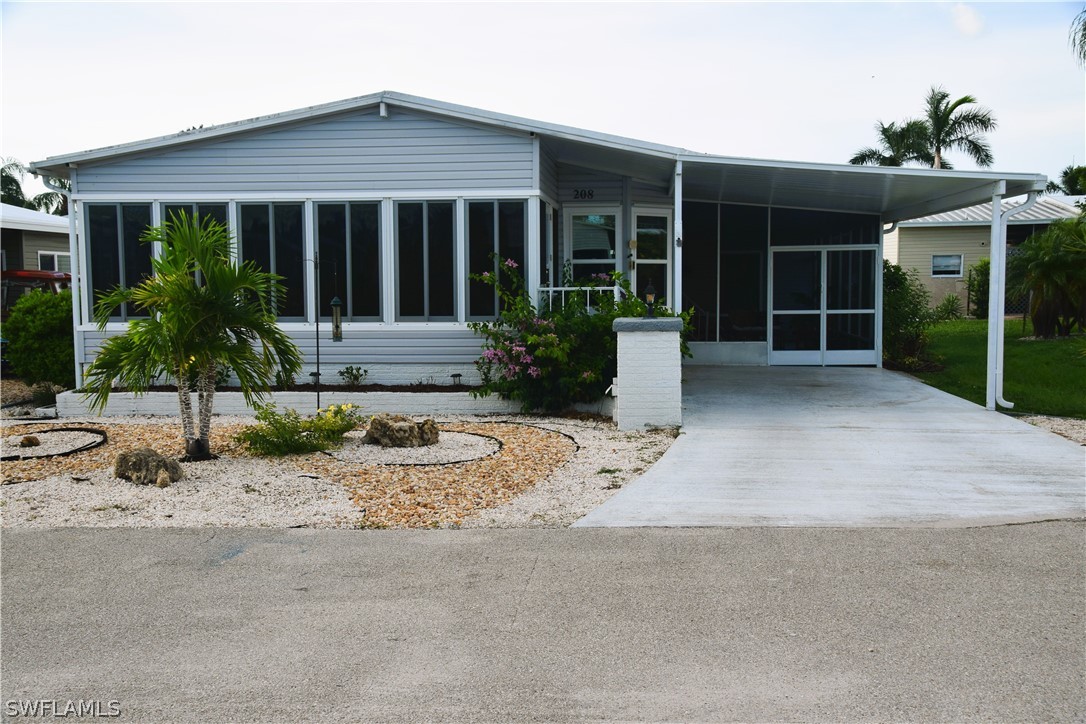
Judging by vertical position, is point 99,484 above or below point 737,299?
below

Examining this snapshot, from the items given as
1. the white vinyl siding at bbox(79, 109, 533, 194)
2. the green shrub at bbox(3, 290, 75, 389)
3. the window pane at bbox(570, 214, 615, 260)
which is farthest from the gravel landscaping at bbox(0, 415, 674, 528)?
the window pane at bbox(570, 214, 615, 260)

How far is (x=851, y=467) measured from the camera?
27.2ft

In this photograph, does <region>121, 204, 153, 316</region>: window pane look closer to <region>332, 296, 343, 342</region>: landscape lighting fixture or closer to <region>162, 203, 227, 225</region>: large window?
<region>162, 203, 227, 225</region>: large window

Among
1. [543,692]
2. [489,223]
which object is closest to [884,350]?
[489,223]

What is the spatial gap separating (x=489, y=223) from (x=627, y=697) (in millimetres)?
9264

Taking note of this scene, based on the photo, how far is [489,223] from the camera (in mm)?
12500

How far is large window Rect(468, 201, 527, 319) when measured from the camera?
1248cm

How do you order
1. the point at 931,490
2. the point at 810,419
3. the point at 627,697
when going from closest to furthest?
the point at 627,697, the point at 931,490, the point at 810,419

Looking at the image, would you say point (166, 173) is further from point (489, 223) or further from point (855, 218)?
point (855, 218)

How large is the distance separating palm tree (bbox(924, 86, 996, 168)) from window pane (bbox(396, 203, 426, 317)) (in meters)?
32.0

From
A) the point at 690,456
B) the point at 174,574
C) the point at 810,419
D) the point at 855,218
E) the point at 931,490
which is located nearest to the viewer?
the point at 174,574

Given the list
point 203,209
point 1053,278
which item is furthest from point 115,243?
point 1053,278

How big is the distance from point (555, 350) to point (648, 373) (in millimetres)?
1224

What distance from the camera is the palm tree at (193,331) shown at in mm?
8211
